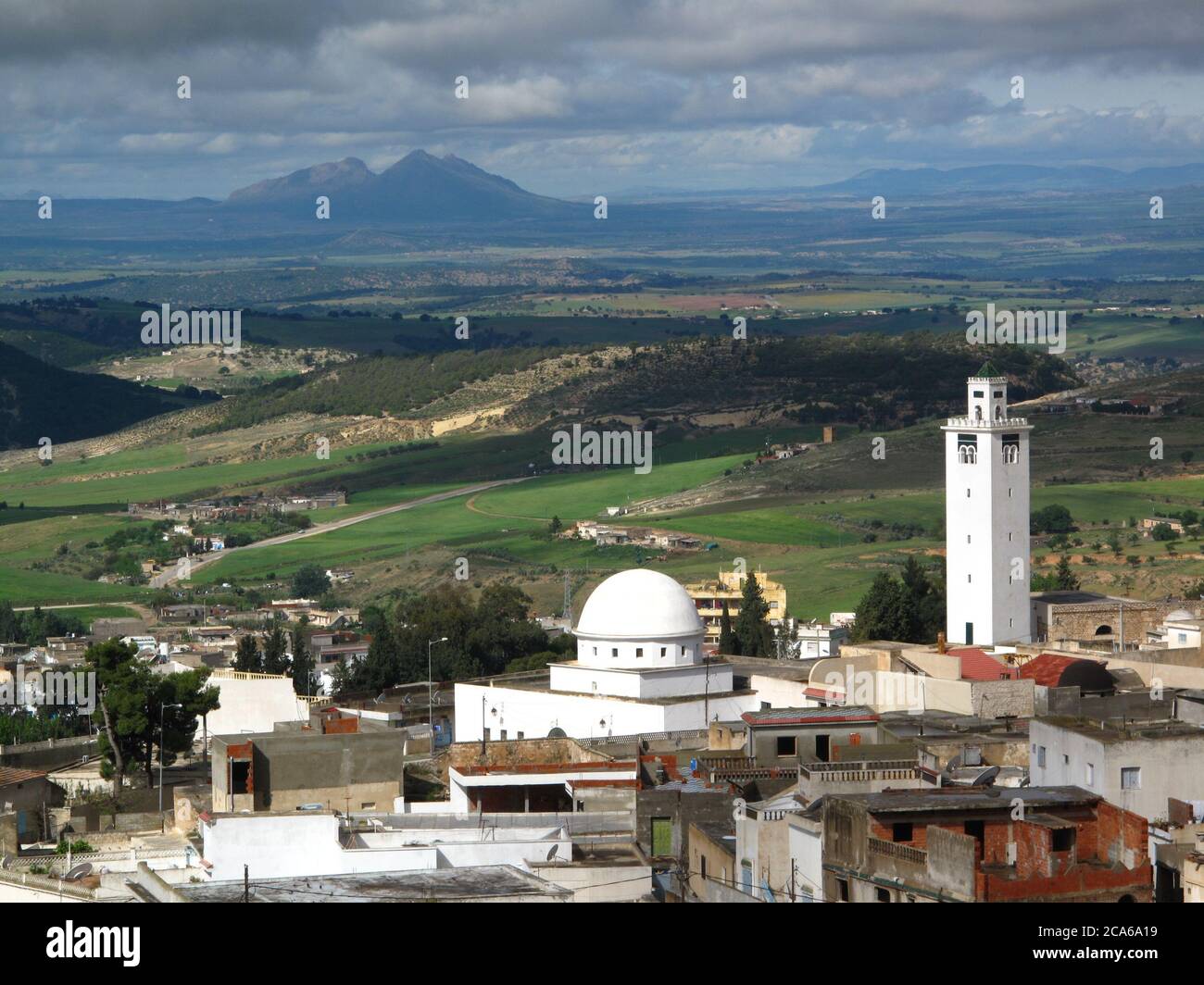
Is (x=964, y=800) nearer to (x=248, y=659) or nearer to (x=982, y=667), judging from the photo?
(x=982, y=667)

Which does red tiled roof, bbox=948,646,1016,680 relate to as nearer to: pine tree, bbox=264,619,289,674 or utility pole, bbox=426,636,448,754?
utility pole, bbox=426,636,448,754

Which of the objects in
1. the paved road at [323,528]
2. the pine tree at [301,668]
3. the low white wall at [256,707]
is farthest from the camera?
the paved road at [323,528]

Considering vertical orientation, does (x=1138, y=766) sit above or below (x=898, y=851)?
above

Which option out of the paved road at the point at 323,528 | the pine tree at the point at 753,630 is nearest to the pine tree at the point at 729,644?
the pine tree at the point at 753,630

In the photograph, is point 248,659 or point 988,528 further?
point 248,659

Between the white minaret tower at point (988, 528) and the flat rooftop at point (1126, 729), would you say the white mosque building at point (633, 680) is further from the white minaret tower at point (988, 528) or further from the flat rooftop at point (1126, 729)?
the flat rooftop at point (1126, 729)

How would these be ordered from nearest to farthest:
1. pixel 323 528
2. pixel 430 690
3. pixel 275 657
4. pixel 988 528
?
1. pixel 430 690
2. pixel 988 528
3. pixel 275 657
4. pixel 323 528

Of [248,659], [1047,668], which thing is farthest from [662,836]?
[248,659]
